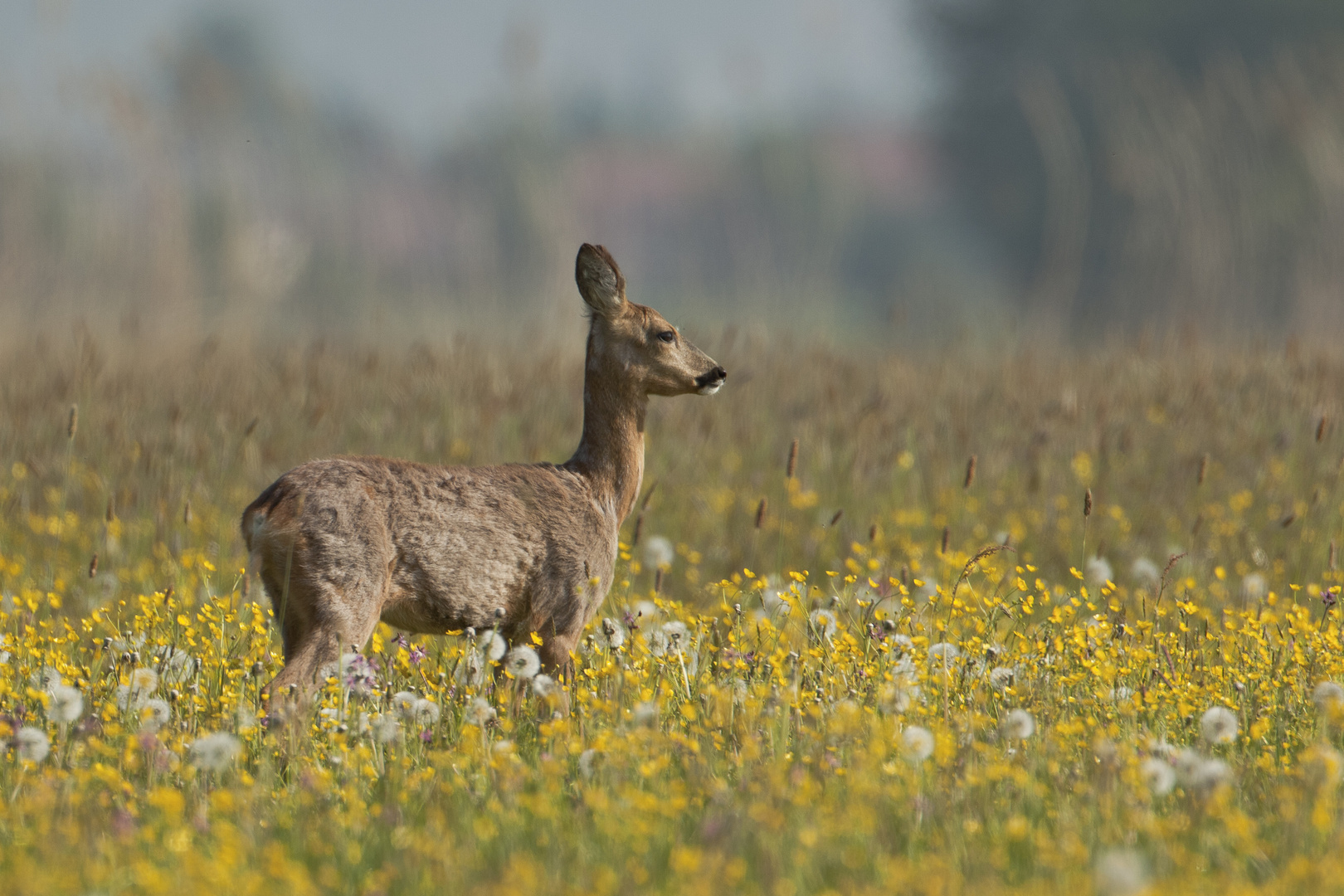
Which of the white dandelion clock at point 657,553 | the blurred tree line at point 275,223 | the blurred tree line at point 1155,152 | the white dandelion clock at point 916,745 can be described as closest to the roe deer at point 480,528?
the white dandelion clock at point 657,553

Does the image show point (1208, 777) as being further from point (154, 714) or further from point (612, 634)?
point (154, 714)

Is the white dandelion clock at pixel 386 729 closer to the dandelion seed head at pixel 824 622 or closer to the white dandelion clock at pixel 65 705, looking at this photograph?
the white dandelion clock at pixel 65 705

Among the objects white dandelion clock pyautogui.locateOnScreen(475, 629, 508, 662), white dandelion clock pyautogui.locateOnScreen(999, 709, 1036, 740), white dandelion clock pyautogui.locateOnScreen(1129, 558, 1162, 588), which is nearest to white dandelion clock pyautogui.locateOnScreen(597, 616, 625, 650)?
white dandelion clock pyautogui.locateOnScreen(475, 629, 508, 662)

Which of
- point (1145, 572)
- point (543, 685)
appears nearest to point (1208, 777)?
point (543, 685)

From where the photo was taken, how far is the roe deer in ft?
14.2

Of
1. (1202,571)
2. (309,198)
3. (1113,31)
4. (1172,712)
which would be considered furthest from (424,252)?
(1113,31)

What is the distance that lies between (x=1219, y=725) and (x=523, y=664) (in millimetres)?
2022

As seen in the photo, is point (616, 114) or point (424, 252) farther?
point (616, 114)

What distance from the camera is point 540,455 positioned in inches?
316

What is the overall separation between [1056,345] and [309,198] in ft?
24.1

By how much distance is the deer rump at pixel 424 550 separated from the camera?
4.32 metres

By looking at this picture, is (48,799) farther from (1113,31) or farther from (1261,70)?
(1113,31)

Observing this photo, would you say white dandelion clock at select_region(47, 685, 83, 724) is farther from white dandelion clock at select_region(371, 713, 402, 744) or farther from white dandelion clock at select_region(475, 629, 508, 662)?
white dandelion clock at select_region(475, 629, 508, 662)

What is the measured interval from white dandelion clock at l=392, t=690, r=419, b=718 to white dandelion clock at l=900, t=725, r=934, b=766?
1375mm
